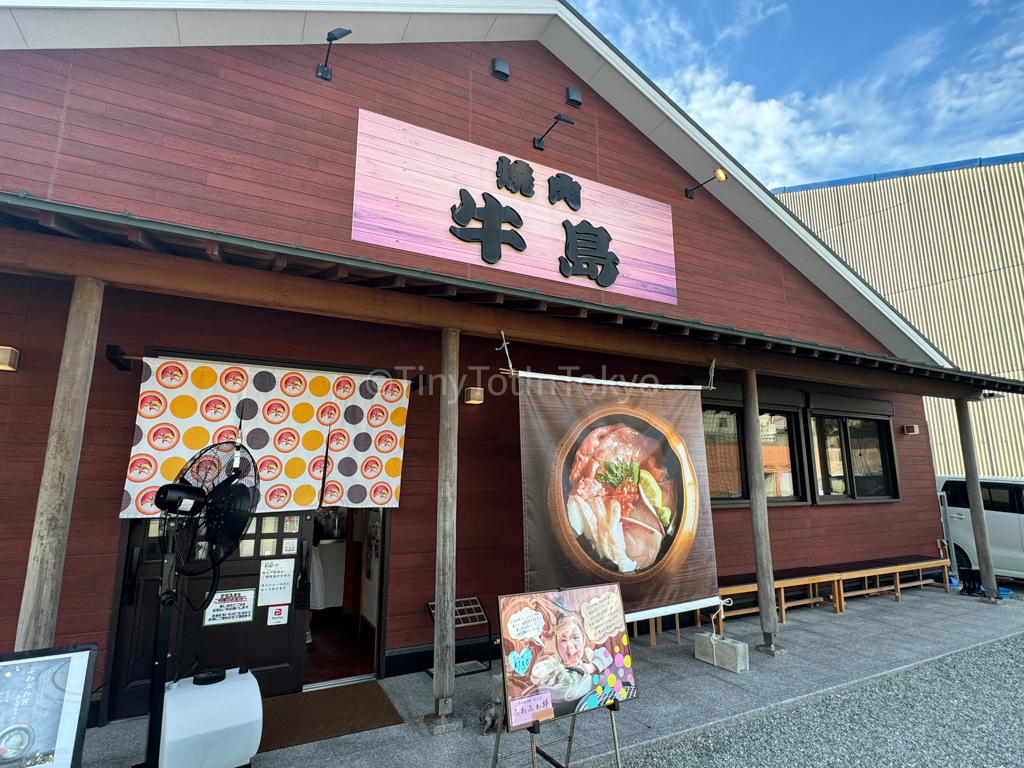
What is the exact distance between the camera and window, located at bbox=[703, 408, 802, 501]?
710 centimetres

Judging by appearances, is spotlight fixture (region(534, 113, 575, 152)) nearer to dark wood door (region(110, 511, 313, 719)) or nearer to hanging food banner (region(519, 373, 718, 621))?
hanging food banner (region(519, 373, 718, 621))

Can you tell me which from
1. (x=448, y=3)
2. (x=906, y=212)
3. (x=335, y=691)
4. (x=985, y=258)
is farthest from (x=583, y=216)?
(x=906, y=212)

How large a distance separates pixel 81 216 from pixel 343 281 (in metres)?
1.41

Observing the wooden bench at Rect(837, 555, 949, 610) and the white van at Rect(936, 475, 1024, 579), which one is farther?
the white van at Rect(936, 475, 1024, 579)

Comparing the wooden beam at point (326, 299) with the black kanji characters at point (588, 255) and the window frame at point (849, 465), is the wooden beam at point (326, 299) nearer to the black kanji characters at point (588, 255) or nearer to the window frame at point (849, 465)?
the black kanji characters at point (588, 255)

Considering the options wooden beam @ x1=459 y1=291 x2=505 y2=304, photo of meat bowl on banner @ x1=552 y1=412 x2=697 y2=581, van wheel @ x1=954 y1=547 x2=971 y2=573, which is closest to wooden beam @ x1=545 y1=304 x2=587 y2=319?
wooden beam @ x1=459 y1=291 x2=505 y2=304

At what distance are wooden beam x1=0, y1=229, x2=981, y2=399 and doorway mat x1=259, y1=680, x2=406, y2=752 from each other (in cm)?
296

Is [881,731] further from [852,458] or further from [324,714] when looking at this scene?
[852,458]

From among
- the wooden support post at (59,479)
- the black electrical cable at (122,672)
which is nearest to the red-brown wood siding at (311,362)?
the black electrical cable at (122,672)

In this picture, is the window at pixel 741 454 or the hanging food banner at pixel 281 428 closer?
the hanging food banner at pixel 281 428

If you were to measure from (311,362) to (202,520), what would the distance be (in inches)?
79.1

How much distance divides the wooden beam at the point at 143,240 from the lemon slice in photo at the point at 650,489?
411 centimetres

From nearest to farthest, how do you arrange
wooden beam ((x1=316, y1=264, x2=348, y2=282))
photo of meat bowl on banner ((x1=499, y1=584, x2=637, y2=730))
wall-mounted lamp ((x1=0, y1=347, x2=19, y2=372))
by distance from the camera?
photo of meat bowl on banner ((x1=499, y1=584, x2=637, y2=730)) < wooden beam ((x1=316, y1=264, x2=348, y2=282)) < wall-mounted lamp ((x1=0, y1=347, x2=19, y2=372))

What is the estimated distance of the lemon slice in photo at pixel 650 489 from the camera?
486cm
